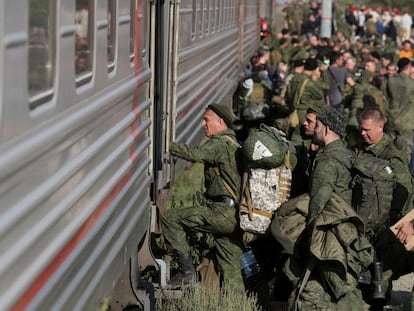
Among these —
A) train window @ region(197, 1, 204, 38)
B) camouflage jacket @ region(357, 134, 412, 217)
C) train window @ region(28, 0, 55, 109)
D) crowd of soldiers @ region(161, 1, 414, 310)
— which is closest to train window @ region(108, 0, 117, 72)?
train window @ region(28, 0, 55, 109)

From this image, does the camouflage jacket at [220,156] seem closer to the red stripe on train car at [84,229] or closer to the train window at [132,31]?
the red stripe on train car at [84,229]

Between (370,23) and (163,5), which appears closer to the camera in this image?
(163,5)

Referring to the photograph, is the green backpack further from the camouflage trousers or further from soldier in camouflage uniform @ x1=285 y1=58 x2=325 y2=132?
soldier in camouflage uniform @ x1=285 y1=58 x2=325 y2=132

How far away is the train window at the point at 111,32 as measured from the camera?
4.65 metres

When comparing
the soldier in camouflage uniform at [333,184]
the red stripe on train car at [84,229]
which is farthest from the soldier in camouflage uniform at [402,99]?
the red stripe on train car at [84,229]

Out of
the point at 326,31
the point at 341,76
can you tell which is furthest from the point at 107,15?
the point at 326,31

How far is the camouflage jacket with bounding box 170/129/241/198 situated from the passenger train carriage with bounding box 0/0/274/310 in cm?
27

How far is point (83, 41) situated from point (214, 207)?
314 cm

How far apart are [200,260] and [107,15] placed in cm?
357

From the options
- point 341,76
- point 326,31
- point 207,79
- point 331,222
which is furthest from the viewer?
point 326,31

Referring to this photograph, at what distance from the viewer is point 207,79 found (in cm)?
1104

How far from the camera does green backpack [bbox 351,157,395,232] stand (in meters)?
6.39

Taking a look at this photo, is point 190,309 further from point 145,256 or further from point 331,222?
point 331,222

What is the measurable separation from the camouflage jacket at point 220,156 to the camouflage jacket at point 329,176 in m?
0.66
